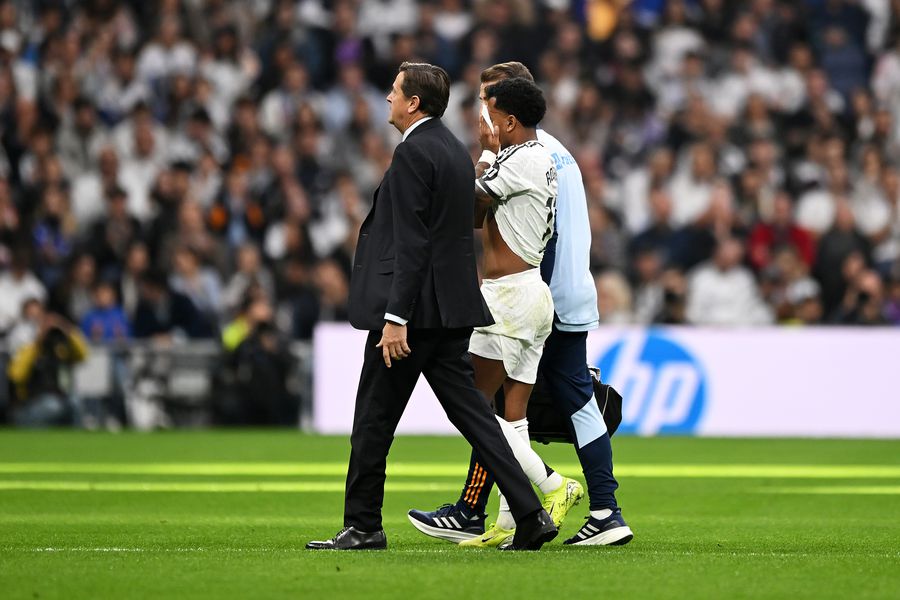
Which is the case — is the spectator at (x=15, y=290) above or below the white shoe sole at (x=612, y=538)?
above

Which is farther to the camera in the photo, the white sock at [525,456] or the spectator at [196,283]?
the spectator at [196,283]

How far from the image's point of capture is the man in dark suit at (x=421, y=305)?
725 centimetres

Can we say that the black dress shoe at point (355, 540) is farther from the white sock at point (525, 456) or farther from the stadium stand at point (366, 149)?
the stadium stand at point (366, 149)

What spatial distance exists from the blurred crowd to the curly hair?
400 inches

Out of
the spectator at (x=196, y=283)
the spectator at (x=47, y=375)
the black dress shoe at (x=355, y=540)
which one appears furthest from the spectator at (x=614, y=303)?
the black dress shoe at (x=355, y=540)

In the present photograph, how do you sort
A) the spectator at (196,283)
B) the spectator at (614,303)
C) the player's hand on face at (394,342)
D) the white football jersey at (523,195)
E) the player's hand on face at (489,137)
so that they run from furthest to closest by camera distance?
the spectator at (196,283), the spectator at (614,303), the player's hand on face at (489,137), the white football jersey at (523,195), the player's hand on face at (394,342)

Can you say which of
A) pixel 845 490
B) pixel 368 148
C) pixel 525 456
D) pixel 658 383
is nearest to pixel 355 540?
pixel 525 456

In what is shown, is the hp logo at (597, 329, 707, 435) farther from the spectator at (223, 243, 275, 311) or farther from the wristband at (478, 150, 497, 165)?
the wristband at (478, 150, 497, 165)

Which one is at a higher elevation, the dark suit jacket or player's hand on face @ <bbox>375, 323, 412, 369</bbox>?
the dark suit jacket

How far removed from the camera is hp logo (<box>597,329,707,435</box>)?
1689 centimetres

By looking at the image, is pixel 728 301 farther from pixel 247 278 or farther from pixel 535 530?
pixel 535 530

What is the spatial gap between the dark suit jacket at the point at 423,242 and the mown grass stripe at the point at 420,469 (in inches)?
205

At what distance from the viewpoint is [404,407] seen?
738cm

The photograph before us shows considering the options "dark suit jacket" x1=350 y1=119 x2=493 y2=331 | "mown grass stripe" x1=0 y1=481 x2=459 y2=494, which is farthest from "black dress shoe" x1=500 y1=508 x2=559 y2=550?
"mown grass stripe" x1=0 y1=481 x2=459 y2=494
